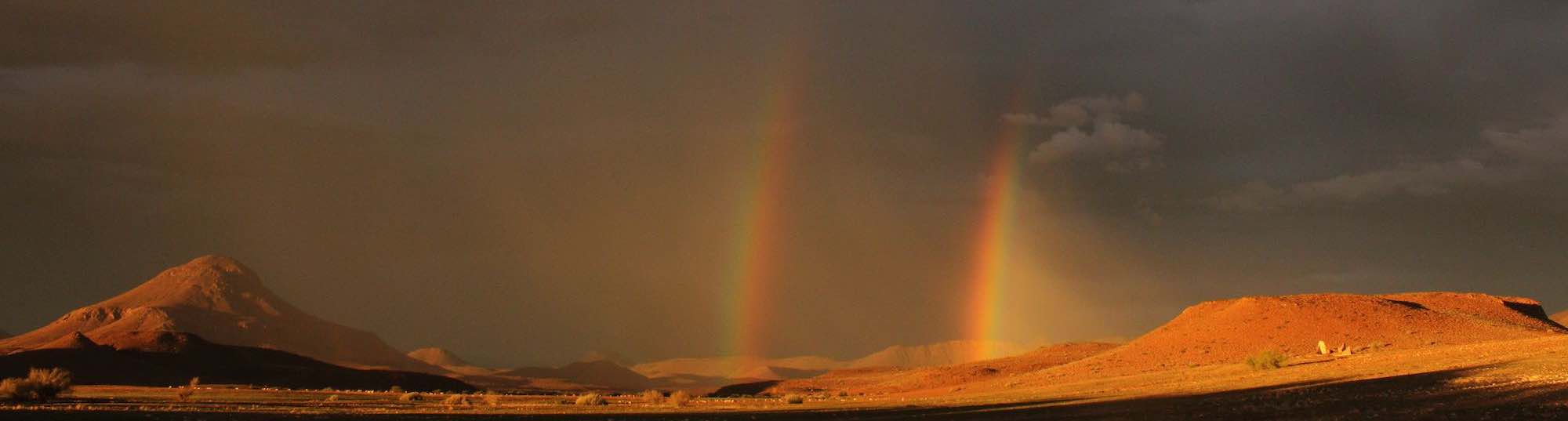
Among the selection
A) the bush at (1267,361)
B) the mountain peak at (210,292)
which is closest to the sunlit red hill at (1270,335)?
the bush at (1267,361)

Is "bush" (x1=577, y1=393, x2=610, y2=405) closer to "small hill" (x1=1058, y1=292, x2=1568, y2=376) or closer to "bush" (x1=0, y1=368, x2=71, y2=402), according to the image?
"bush" (x1=0, y1=368, x2=71, y2=402)

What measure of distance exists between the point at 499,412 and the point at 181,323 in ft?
352

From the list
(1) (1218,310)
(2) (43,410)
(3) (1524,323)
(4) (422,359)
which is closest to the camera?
(2) (43,410)

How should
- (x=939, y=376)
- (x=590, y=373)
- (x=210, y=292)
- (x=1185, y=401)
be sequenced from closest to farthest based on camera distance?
(x=1185, y=401), (x=939, y=376), (x=210, y=292), (x=590, y=373)

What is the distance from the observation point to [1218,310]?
86688 mm

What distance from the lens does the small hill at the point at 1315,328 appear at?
69.1 m

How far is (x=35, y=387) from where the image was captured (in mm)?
47344

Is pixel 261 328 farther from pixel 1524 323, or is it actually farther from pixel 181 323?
pixel 1524 323

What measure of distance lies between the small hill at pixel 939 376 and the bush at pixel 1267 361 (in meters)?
19.4

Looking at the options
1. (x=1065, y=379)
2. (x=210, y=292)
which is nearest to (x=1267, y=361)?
(x=1065, y=379)

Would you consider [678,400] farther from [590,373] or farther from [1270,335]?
[590,373]

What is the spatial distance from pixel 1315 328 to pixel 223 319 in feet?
413

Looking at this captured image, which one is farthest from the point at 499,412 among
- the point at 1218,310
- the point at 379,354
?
the point at 379,354

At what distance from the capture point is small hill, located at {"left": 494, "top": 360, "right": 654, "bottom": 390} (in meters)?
162
